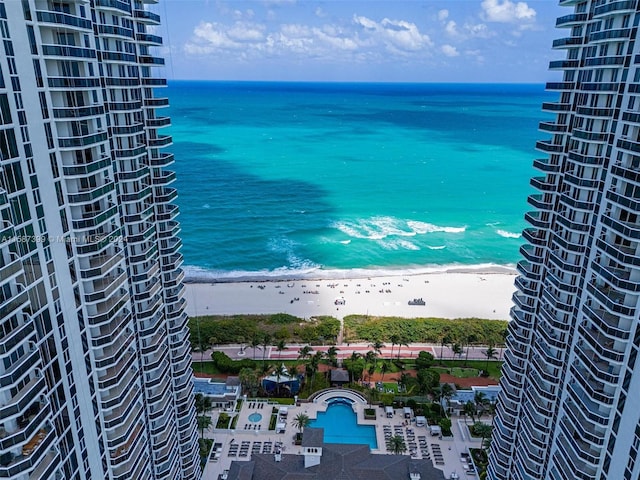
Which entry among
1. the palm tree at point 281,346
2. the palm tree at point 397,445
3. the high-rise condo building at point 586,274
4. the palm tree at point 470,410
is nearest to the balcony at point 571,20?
the high-rise condo building at point 586,274

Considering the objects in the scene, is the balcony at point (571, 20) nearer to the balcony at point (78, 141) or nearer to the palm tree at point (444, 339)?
the balcony at point (78, 141)

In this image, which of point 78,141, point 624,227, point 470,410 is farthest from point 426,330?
point 78,141

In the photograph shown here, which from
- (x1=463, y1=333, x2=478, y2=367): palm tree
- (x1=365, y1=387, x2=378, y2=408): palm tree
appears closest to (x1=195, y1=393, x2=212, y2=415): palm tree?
(x1=365, y1=387, x2=378, y2=408): palm tree

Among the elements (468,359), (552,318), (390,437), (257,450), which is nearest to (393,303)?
(468,359)

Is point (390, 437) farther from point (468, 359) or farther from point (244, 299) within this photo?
point (244, 299)

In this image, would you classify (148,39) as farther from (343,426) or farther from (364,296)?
(364,296)
